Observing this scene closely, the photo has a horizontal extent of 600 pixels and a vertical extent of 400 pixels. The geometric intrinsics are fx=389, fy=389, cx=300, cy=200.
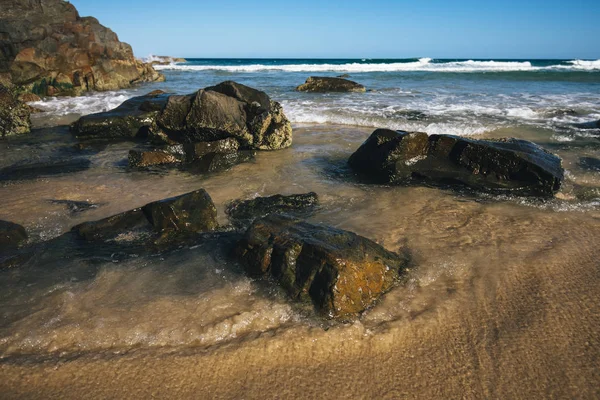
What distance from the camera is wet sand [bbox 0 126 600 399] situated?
197cm

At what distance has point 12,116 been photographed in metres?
8.31

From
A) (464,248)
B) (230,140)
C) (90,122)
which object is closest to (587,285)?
(464,248)

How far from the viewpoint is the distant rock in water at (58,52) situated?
16.2 m

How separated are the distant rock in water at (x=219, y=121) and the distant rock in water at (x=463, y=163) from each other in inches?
88.9

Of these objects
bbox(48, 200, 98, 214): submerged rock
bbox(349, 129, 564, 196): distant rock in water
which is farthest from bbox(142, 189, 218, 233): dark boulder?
bbox(349, 129, 564, 196): distant rock in water

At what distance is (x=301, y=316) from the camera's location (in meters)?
2.41

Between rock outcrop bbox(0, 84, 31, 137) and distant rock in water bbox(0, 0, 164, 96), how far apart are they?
319 inches

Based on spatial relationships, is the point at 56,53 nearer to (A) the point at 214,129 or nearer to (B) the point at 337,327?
(A) the point at 214,129

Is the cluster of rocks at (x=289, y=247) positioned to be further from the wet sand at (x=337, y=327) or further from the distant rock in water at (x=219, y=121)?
the distant rock in water at (x=219, y=121)

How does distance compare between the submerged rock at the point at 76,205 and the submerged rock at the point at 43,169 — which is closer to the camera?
the submerged rock at the point at 76,205

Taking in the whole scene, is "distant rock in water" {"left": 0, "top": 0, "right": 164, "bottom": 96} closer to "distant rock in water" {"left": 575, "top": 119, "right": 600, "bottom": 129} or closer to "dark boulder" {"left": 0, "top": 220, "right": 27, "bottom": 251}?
"dark boulder" {"left": 0, "top": 220, "right": 27, "bottom": 251}

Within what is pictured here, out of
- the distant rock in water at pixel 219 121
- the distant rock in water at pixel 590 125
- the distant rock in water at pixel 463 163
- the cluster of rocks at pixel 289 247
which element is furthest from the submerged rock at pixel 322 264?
the distant rock in water at pixel 590 125

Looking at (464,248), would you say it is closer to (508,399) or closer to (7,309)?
(508,399)

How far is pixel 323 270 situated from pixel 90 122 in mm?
7143
